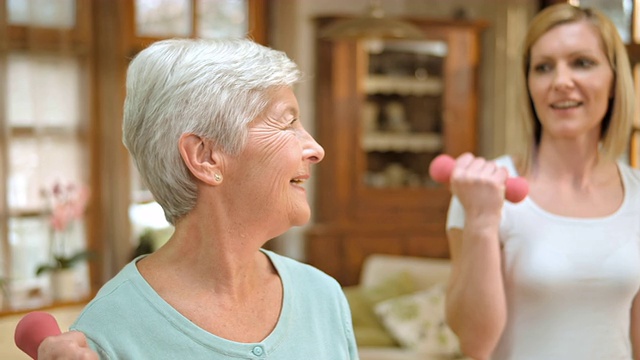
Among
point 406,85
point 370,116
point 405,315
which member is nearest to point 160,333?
point 405,315

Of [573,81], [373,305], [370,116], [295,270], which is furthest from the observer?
[370,116]

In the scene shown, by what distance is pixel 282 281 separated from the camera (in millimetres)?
1303

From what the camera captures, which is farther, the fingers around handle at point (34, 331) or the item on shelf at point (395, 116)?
the item on shelf at point (395, 116)

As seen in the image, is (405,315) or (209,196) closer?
(209,196)

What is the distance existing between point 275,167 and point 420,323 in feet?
10.4

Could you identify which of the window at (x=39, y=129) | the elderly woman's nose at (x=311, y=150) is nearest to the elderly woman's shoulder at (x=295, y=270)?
the elderly woman's nose at (x=311, y=150)

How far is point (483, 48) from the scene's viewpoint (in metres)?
5.85

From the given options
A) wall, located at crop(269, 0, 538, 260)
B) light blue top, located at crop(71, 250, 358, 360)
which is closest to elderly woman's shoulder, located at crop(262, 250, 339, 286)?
light blue top, located at crop(71, 250, 358, 360)

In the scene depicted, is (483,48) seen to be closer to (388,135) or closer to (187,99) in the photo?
(388,135)

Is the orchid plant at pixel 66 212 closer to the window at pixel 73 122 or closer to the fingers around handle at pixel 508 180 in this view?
the window at pixel 73 122

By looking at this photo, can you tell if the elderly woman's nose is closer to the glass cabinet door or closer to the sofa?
the sofa

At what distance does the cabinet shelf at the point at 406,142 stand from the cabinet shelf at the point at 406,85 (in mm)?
292

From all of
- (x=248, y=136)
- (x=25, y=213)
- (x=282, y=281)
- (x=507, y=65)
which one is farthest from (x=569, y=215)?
(x=507, y=65)

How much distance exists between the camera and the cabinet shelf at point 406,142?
563cm
